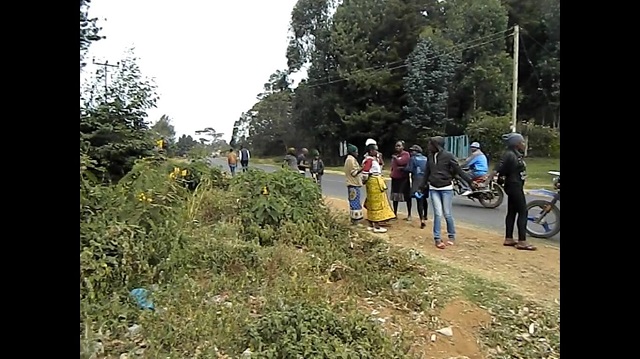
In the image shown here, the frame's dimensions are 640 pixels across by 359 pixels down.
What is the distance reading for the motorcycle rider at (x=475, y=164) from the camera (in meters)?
3.35

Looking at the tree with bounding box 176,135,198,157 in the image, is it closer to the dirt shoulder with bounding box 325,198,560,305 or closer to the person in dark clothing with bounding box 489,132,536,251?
the dirt shoulder with bounding box 325,198,560,305

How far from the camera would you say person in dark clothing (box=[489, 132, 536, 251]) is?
2401 millimetres

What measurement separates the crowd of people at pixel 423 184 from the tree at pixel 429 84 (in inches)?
19.0

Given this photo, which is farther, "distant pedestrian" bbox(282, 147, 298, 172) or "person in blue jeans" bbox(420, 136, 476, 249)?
"distant pedestrian" bbox(282, 147, 298, 172)

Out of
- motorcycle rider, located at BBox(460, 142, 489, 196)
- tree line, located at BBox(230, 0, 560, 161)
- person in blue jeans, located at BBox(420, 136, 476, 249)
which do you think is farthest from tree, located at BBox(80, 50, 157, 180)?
motorcycle rider, located at BBox(460, 142, 489, 196)

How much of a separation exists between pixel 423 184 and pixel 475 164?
606 mm

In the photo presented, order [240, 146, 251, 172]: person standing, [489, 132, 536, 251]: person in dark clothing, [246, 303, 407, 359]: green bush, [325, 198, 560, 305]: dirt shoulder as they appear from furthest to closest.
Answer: [240, 146, 251, 172]: person standing < [489, 132, 536, 251]: person in dark clothing < [325, 198, 560, 305]: dirt shoulder < [246, 303, 407, 359]: green bush

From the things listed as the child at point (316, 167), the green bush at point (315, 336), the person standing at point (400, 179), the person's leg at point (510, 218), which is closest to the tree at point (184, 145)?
the child at point (316, 167)

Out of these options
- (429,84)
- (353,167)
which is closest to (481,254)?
(353,167)

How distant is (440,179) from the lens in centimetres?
283

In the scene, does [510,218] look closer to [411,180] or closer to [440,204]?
[440,204]
